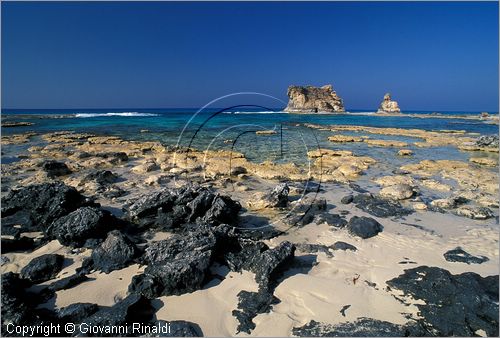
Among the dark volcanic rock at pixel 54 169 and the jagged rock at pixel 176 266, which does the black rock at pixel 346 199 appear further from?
the dark volcanic rock at pixel 54 169

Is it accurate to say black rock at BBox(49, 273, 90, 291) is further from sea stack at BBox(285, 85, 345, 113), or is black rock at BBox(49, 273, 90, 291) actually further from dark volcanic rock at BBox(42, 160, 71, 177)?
sea stack at BBox(285, 85, 345, 113)

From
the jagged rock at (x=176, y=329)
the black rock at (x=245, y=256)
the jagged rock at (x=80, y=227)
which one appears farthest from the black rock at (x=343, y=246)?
the jagged rock at (x=80, y=227)

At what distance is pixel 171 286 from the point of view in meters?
5.02

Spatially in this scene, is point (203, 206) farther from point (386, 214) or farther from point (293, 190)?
point (386, 214)

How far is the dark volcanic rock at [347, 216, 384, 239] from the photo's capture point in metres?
7.45

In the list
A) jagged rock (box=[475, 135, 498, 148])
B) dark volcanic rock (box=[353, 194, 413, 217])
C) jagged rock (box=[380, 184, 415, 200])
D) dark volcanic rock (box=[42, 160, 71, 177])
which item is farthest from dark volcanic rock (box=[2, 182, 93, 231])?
jagged rock (box=[475, 135, 498, 148])

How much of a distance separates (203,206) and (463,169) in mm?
15741

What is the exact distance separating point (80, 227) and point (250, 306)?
4.48m

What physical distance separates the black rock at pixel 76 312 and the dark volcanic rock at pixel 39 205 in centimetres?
379

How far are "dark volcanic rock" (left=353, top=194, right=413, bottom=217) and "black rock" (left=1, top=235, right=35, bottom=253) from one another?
9230 mm

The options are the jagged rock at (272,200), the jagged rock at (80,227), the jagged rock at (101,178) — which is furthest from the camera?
the jagged rock at (101,178)

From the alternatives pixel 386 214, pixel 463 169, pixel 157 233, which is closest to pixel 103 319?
pixel 157 233

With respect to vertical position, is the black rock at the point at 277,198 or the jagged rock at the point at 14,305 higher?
the black rock at the point at 277,198

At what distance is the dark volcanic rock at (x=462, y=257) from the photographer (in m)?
6.23
